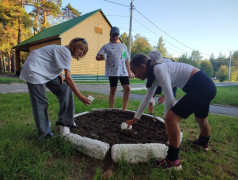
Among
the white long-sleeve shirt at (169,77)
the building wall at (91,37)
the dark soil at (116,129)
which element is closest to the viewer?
the white long-sleeve shirt at (169,77)

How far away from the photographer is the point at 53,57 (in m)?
2.35

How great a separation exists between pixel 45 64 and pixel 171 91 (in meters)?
1.68

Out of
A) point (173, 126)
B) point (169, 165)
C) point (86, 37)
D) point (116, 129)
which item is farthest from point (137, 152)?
point (86, 37)

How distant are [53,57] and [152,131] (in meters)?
1.87

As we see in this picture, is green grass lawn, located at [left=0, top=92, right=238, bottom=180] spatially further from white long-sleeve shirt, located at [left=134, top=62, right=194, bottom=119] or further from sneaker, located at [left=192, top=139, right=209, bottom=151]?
white long-sleeve shirt, located at [left=134, top=62, right=194, bottom=119]

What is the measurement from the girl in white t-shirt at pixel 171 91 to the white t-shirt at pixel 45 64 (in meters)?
0.94

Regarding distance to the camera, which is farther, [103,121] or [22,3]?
[22,3]

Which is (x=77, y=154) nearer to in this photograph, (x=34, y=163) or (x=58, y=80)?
(x=34, y=163)

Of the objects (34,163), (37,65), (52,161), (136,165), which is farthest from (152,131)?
(37,65)

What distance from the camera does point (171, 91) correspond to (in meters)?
1.86

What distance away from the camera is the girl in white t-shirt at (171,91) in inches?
73.7

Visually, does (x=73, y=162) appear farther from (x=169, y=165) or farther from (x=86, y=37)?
(x=86, y=37)

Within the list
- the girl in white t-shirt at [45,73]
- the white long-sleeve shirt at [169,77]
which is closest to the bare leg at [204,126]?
the white long-sleeve shirt at [169,77]

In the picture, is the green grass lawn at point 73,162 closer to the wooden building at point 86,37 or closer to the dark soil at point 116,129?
the dark soil at point 116,129
